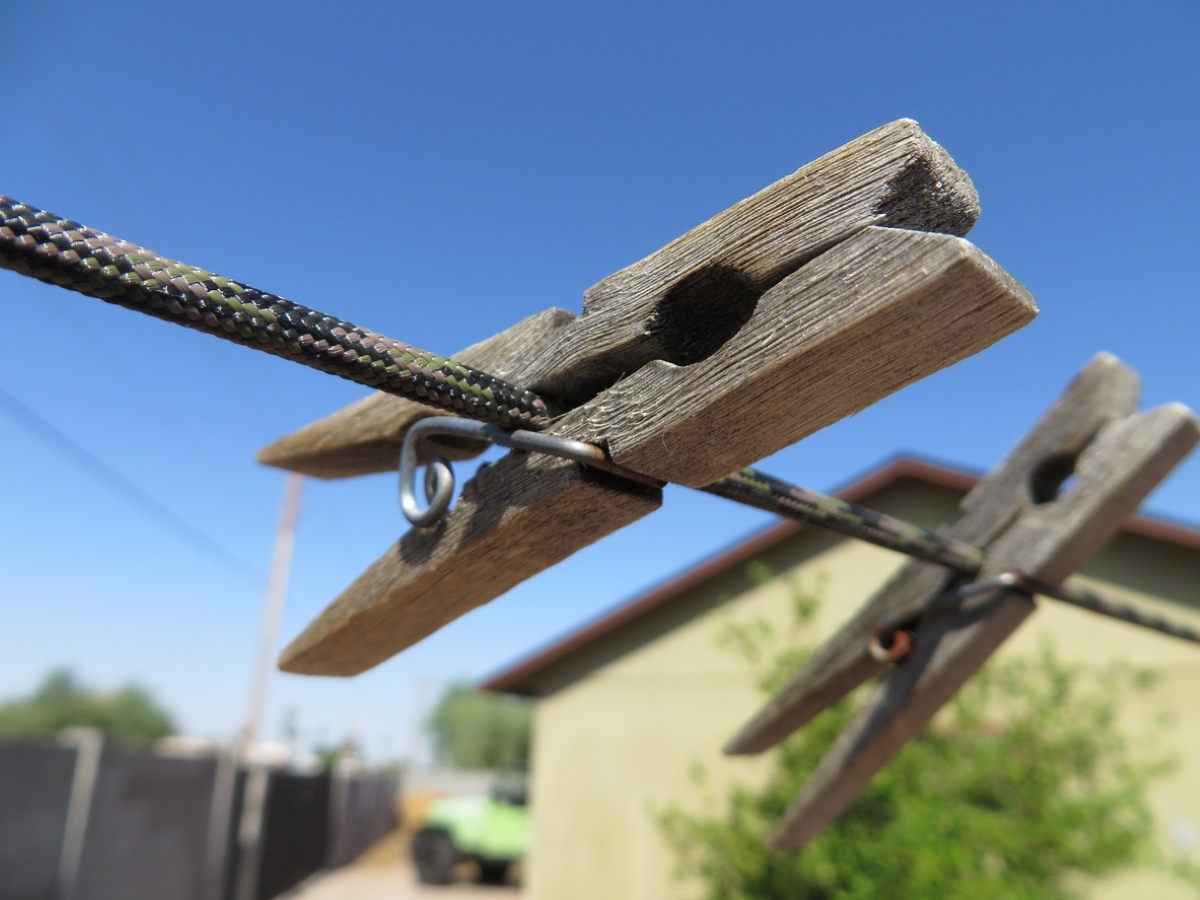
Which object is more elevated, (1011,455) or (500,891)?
(1011,455)

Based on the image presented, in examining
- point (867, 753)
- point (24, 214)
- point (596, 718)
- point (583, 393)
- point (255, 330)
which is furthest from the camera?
point (596, 718)

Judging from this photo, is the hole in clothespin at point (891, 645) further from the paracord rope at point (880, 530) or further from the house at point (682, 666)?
the house at point (682, 666)

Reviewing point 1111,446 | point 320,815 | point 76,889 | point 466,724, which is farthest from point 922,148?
point 466,724

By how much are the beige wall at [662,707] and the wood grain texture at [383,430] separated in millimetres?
7099

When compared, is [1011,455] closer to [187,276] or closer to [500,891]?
[187,276]

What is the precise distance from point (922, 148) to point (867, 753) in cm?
148

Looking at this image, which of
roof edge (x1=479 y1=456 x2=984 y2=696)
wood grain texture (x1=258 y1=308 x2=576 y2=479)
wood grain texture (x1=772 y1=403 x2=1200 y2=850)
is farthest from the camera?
roof edge (x1=479 y1=456 x2=984 y2=696)

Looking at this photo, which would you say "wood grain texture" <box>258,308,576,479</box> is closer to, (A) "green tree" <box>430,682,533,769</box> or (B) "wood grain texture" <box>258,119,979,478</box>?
(B) "wood grain texture" <box>258,119,979,478</box>

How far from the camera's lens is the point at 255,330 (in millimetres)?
806

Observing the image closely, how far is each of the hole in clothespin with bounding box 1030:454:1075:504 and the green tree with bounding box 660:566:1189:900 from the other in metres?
3.46

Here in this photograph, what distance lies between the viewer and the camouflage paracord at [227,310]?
2.29ft

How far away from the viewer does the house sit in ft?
24.1

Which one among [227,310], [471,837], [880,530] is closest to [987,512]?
[880,530]

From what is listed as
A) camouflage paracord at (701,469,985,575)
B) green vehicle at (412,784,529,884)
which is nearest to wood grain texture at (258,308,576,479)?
camouflage paracord at (701,469,985,575)
